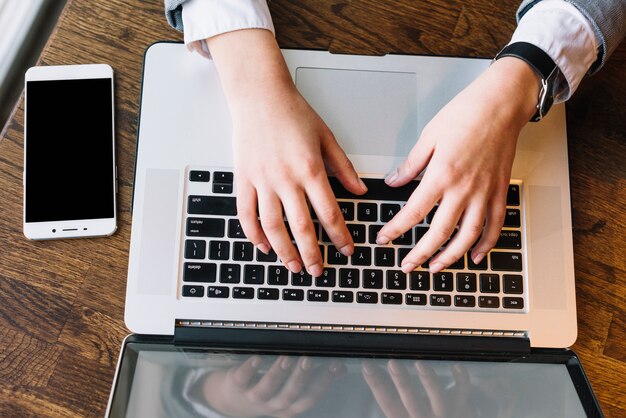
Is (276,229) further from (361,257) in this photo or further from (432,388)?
(432,388)

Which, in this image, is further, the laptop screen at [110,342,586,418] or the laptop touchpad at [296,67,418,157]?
the laptop touchpad at [296,67,418,157]

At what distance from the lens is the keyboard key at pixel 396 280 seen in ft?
1.69

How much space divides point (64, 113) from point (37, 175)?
71 mm

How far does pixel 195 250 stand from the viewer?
0.51 metres

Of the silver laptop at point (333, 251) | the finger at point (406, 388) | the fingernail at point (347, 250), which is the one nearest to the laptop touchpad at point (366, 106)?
the silver laptop at point (333, 251)

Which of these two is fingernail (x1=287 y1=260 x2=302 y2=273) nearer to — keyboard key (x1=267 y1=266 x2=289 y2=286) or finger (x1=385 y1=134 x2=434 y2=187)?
keyboard key (x1=267 y1=266 x2=289 y2=286)

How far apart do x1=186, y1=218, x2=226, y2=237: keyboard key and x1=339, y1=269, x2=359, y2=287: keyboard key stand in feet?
0.40

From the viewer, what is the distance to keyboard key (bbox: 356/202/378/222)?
1.72 ft

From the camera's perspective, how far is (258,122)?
0.51 meters

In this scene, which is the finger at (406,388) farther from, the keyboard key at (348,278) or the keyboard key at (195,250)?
the keyboard key at (195,250)

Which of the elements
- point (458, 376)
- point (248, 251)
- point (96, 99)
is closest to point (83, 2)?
point (96, 99)

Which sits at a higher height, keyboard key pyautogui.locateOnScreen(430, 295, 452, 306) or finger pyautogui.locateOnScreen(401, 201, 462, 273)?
finger pyautogui.locateOnScreen(401, 201, 462, 273)

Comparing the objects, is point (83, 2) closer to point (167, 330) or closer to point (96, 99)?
point (96, 99)

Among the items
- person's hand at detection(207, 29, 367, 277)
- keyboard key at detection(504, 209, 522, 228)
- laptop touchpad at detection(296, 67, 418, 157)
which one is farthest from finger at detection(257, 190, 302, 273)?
keyboard key at detection(504, 209, 522, 228)
